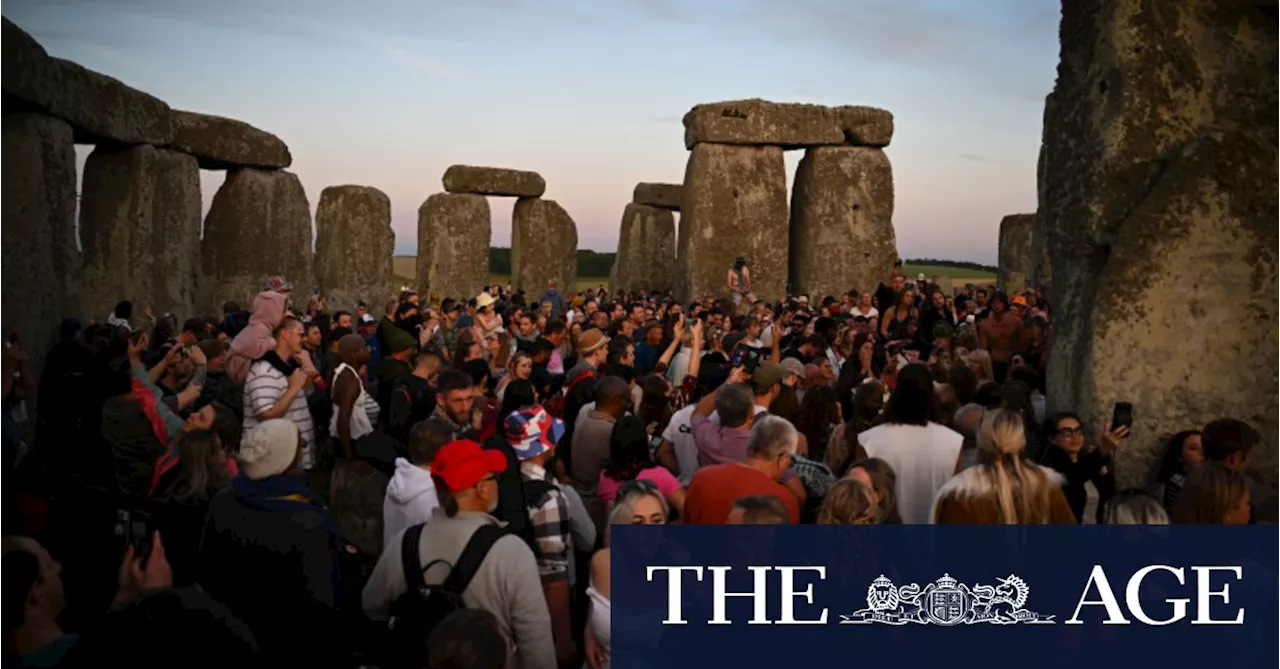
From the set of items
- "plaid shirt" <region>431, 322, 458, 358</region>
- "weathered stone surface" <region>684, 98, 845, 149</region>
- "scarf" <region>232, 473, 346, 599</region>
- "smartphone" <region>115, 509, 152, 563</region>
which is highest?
"weathered stone surface" <region>684, 98, 845, 149</region>

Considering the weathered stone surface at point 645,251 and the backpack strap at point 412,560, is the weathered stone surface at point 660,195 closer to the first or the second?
the weathered stone surface at point 645,251

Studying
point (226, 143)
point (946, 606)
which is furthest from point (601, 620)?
point (226, 143)

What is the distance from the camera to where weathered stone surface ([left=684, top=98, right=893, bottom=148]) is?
1989 centimetres

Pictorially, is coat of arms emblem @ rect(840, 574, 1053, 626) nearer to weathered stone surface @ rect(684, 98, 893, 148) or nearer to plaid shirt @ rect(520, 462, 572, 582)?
plaid shirt @ rect(520, 462, 572, 582)

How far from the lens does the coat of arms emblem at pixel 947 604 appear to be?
4.26m

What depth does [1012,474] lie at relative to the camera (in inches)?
172

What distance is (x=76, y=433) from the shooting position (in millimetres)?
6695

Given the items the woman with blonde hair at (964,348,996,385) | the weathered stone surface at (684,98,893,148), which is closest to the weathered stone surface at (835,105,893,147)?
the weathered stone surface at (684,98,893,148)

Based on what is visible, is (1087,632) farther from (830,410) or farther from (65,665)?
(65,665)

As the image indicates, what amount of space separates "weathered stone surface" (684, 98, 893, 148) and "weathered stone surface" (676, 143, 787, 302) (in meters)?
0.25

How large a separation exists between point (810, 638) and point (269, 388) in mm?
3670

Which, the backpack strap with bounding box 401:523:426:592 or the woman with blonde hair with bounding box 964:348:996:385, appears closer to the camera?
the backpack strap with bounding box 401:523:426:592

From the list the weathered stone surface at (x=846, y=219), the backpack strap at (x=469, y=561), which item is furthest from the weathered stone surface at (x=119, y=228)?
the backpack strap at (x=469, y=561)

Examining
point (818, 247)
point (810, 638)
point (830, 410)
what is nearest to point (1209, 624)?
point (810, 638)
